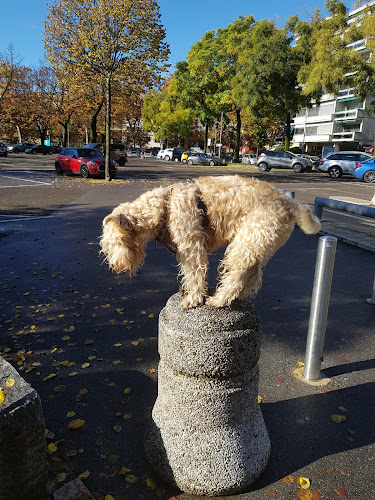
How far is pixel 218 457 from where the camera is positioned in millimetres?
2346

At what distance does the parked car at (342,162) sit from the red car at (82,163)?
16.3 metres

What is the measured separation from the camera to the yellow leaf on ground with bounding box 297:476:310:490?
8.00ft

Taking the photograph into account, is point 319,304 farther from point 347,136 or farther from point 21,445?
point 347,136

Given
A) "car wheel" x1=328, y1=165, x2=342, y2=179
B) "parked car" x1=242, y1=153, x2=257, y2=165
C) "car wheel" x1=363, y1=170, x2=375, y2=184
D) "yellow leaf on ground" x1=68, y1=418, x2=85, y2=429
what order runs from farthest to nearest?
"parked car" x1=242, y1=153, x2=257, y2=165 → "car wheel" x1=328, y1=165, x2=342, y2=179 → "car wheel" x1=363, y1=170, x2=375, y2=184 → "yellow leaf on ground" x1=68, y1=418, x2=85, y2=429

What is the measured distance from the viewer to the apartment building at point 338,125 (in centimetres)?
5334

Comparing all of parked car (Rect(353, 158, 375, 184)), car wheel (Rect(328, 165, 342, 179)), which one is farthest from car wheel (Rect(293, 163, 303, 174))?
parked car (Rect(353, 158, 375, 184))

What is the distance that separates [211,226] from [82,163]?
2073 cm

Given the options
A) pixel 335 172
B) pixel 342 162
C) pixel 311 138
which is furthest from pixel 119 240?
pixel 311 138

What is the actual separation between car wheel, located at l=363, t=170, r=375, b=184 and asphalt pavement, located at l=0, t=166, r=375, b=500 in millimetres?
20379

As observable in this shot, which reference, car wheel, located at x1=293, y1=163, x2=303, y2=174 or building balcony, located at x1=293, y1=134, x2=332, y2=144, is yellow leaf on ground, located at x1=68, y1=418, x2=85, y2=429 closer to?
car wheel, located at x1=293, y1=163, x2=303, y2=174

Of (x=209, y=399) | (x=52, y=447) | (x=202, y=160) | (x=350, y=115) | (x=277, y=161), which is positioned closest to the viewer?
(x=209, y=399)

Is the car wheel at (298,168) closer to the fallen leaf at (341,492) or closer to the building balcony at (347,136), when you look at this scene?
the building balcony at (347,136)

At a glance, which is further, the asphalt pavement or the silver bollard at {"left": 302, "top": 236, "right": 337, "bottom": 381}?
the silver bollard at {"left": 302, "top": 236, "right": 337, "bottom": 381}

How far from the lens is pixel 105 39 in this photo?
17625 millimetres
